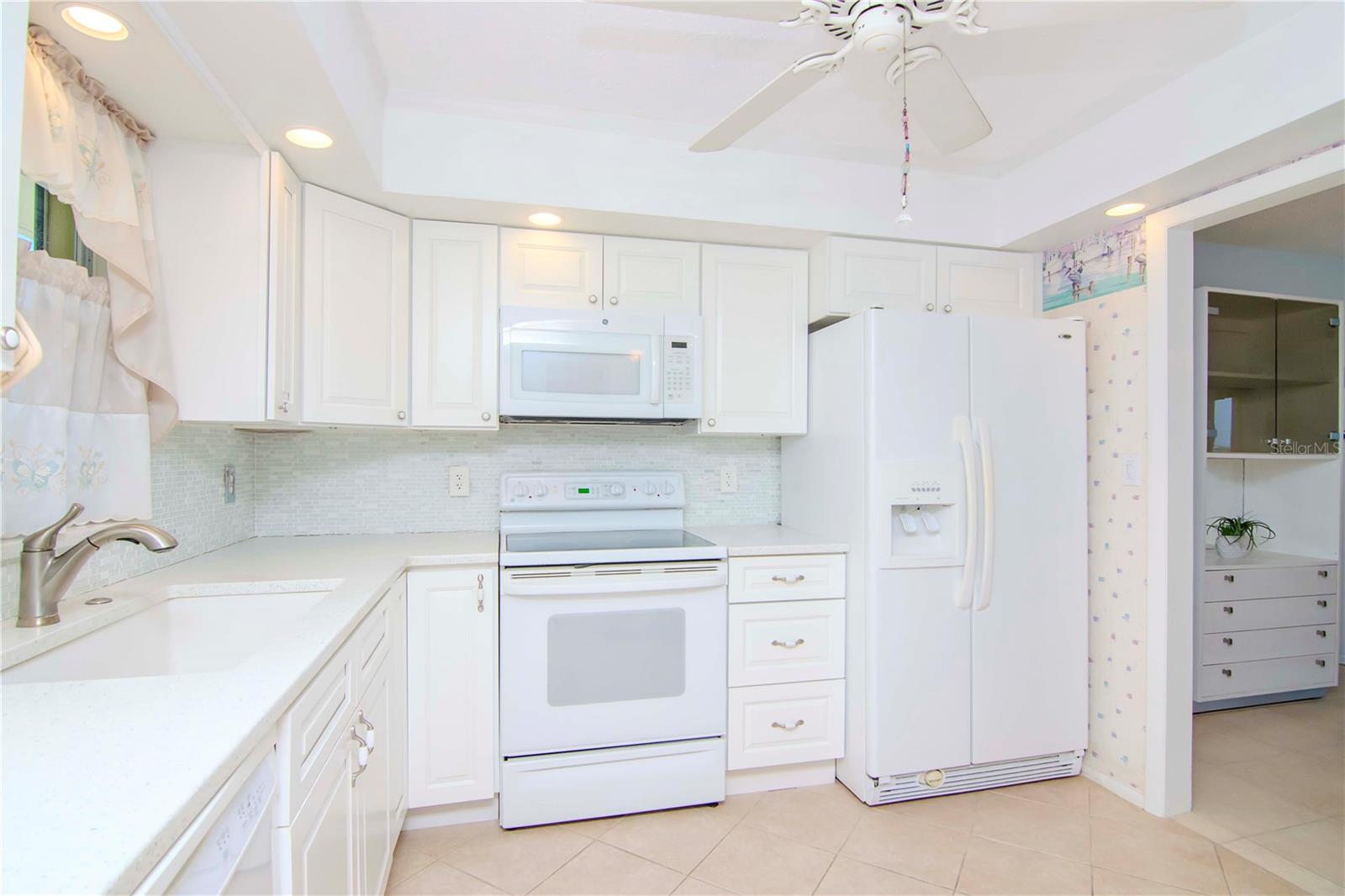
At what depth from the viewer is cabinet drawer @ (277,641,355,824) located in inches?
38.4

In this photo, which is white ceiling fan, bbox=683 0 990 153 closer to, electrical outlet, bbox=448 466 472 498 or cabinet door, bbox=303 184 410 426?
cabinet door, bbox=303 184 410 426

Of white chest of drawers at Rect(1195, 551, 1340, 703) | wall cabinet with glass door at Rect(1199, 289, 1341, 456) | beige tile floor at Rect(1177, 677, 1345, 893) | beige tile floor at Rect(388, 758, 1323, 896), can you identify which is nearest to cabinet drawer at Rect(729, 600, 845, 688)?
beige tile floor at Rect(388, 758, 1323, 896)

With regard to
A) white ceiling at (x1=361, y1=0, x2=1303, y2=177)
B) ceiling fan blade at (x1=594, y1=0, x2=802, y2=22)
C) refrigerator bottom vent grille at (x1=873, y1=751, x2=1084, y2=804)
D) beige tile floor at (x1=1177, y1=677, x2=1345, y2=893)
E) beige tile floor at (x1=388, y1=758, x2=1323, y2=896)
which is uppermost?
white ceiling at (x1=361, y1=0, x2=1303, y2=177)

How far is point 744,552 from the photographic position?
7.48 feet

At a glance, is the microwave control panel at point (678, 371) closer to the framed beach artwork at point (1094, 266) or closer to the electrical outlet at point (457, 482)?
the electrical outlet at point (457, 482)

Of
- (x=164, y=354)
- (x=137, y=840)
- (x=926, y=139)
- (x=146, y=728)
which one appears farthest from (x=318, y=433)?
(x=926, y=139)

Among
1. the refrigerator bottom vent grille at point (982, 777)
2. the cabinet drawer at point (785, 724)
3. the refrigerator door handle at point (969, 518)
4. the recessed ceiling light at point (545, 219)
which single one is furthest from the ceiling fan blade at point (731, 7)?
the refrigerator bottom vent grille at point (982, 777)

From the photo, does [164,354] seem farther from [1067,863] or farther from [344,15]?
[1067,863]

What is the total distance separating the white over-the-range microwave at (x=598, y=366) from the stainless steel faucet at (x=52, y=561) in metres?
1.20

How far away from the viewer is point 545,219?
7.55ft

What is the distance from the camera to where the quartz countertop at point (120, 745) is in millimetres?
570

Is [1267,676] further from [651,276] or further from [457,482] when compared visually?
[457,482]

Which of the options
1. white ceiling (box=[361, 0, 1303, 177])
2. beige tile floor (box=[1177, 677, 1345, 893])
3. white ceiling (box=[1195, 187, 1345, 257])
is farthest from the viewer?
white ceiling (box=[1195, 187, 1345, 257])

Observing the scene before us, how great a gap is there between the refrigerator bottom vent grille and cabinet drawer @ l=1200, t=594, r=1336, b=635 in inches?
47.8
